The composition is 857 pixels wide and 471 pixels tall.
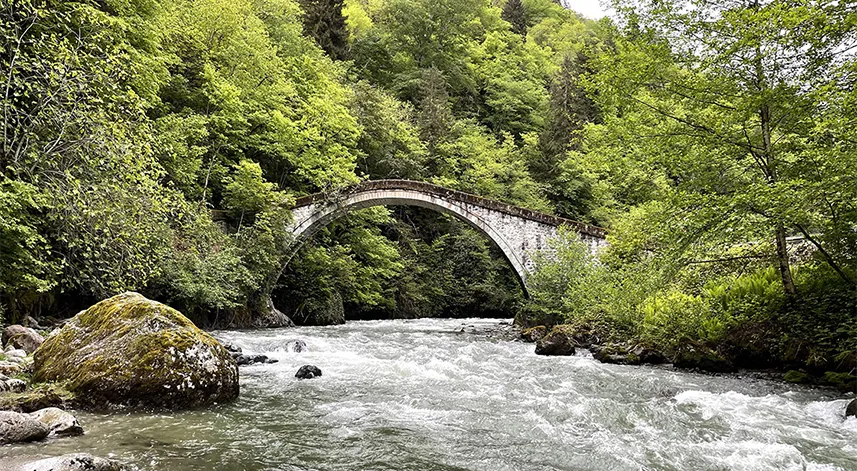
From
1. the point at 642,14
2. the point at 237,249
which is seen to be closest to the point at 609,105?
the point at 642,14

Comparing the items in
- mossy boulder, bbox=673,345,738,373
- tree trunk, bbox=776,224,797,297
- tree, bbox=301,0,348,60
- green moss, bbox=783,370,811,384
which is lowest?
green moss, bbox=783,370,811,384

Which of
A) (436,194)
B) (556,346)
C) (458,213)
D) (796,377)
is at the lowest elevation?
(796,377)

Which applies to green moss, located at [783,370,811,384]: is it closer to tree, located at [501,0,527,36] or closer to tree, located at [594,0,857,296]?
tree, located at [594,0,857,296]

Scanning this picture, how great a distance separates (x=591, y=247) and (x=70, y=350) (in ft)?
50.6

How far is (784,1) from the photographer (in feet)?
22.7

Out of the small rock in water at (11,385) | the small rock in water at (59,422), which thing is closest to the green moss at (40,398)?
the small rock in water at (11,385)

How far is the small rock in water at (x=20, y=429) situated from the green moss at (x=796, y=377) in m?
9.03

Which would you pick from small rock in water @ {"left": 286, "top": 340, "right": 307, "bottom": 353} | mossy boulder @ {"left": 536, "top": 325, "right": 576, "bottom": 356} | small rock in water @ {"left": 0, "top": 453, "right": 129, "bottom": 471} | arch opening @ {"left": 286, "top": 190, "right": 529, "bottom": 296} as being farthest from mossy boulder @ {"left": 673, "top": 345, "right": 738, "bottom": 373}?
arch opening @ {"left": 286, "top": 190, "right": 529, "bottom": 296}

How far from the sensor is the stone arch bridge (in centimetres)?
1845

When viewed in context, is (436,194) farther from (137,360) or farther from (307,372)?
(137,360)

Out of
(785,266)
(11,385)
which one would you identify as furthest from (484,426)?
(785,266)

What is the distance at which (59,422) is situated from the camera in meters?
4.00

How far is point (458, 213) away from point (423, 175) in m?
6.59

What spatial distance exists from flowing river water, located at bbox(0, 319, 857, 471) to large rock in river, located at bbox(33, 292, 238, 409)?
26cm
